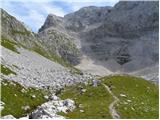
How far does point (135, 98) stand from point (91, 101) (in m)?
9.71

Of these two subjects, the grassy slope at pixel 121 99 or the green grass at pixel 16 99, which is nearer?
the grassy slope at pixel 121 99

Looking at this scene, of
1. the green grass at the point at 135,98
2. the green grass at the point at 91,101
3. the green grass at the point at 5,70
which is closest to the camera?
the green grass at the point at 91,101

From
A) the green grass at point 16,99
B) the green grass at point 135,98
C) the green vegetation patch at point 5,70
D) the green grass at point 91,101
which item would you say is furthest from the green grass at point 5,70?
the green grass at point 135,98

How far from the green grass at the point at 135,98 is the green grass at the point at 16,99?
524 inches

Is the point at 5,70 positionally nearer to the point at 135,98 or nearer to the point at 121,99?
the point at 121,99

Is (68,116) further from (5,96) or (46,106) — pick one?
(5,96)

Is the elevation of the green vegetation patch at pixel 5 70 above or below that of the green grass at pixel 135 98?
above

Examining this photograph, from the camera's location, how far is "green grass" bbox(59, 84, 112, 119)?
53750 mm

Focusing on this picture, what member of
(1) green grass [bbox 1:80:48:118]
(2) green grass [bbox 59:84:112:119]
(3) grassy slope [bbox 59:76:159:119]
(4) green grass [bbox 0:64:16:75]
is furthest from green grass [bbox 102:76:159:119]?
(4) green grass [bbox 0:64:16:75]

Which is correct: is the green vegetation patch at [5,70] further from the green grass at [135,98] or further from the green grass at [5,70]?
the green grass at [135,98]

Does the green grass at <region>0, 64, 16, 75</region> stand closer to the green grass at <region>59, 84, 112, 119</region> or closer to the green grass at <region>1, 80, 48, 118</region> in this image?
the green grass at <region>1, 80, 48, 118</region>

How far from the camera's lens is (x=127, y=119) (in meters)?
53.3

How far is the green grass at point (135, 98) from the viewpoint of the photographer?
190ft

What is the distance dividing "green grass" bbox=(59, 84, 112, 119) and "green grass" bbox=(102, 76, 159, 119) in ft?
7.18
